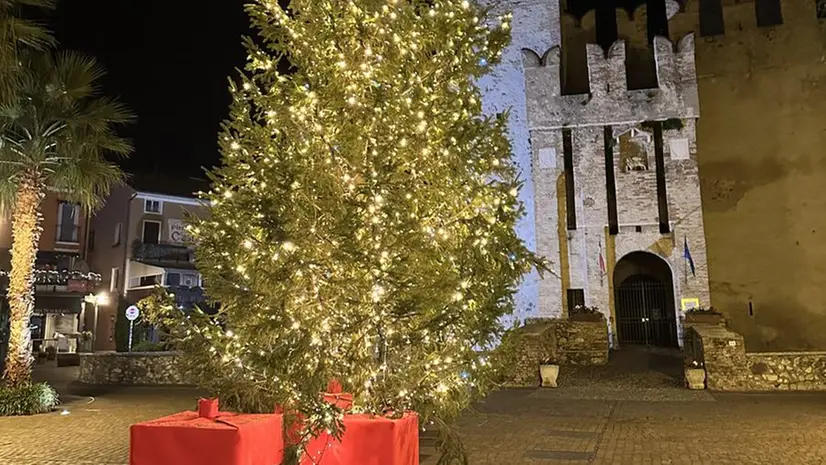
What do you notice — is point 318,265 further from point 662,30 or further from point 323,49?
point 662,30

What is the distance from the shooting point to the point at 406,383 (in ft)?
18.5

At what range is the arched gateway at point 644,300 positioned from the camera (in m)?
20.7

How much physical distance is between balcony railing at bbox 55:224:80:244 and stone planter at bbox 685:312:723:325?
28.2m

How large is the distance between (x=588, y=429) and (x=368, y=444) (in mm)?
5379

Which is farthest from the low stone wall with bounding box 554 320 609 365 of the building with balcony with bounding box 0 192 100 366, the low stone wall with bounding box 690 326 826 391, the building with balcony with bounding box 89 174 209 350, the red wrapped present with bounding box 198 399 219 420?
the building with balcony with bounding box 0 192 100 366

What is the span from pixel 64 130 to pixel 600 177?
15.7 metres

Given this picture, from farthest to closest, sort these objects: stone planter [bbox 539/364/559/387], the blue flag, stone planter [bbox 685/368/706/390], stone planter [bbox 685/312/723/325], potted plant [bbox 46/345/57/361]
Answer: potted plant [bbox 46/345/57/361], the blue flag, stone planter [bbox 685/312/723/325], stone planter [bbox 539/364/559/387], stone planter [bbox 685/368/706/390]

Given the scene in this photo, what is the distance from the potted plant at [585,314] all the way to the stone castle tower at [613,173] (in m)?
0.76

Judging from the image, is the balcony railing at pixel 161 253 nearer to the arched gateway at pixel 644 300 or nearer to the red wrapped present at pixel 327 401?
the arched gateway at pixel 644 300

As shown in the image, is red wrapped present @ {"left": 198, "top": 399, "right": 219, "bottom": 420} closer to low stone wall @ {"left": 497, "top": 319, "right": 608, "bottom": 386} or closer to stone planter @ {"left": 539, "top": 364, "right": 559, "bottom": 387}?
stone planter @ {"left": 539, "top": 364, "right": 559, "bottom": 387}

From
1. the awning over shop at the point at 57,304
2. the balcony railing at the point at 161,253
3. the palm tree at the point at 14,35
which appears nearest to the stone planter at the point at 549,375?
the palm tree at the point at 14,35

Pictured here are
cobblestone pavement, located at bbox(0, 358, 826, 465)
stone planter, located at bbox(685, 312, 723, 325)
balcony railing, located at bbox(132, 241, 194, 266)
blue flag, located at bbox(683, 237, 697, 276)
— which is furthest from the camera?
balcony railing, located at bbox(132, 241, 194, 266)

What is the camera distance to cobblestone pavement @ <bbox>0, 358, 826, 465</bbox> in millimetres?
7602

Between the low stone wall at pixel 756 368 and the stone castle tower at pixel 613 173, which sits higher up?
the stone castle tower at pixel 613 173
